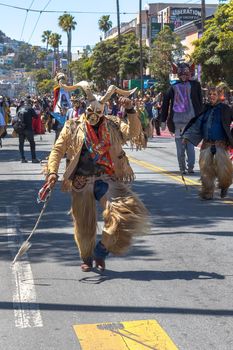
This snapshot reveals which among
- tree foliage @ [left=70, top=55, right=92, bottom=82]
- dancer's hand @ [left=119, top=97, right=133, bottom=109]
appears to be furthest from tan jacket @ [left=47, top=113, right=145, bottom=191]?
tree foliage @ [left=70, top=55, right=92, bottom=82]

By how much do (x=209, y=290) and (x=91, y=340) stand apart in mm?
1549

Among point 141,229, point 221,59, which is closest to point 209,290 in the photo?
point 141,229

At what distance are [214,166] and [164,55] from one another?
38.3m

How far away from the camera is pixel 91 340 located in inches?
201

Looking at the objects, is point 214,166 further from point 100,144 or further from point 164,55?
point 164,55

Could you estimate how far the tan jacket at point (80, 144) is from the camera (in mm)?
6824

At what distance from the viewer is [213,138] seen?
36.1 feet

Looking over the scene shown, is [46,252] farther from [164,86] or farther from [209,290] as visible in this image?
[164,86]

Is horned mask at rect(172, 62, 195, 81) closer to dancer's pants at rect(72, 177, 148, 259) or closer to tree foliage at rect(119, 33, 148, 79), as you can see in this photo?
dancer's pants at rect(72, 177, 148, 259)

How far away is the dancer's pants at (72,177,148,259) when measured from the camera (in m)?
6.57

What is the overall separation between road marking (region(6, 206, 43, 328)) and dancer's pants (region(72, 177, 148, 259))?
25.0 inches

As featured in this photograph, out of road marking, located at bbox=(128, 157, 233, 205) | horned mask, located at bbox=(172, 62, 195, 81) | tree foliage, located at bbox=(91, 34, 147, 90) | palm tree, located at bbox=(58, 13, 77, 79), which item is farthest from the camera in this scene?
palm tree, located at bbox=(58, 13, 77, 79)

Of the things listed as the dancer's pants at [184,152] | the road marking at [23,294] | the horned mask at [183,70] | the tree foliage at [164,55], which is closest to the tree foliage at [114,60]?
the tree foliage at [164,55]

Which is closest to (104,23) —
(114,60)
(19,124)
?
(114,60)
